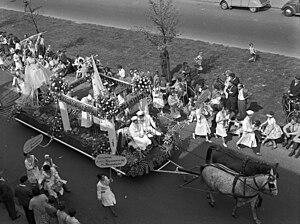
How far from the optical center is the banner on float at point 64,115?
14.9 m

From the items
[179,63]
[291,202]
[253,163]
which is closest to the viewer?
[253,163]

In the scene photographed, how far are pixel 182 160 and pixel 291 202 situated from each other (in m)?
3.54

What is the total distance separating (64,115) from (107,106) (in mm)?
2551

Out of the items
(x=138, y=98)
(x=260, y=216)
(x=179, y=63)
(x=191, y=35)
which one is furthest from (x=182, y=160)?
(x=191, y=35)

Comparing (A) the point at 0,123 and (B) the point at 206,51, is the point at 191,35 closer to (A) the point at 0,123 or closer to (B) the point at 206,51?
(B) the point at 206,51

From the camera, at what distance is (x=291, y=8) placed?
77.0 ft

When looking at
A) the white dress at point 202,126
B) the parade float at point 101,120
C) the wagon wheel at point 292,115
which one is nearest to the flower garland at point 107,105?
the parade float at point 101,120

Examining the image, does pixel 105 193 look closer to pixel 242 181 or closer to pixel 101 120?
pixel 101 120

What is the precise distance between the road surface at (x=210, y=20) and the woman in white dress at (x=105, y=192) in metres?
11.7

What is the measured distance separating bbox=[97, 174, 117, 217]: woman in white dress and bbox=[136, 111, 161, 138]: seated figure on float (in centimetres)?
238

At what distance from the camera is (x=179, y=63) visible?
66.9ft

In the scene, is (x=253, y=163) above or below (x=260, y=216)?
above

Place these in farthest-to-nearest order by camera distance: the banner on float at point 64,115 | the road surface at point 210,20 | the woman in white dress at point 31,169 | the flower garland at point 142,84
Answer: the road surface at point 210,20
the banner on float at point 64,115
the flower garland at point 142,84
the woman in white dress at point 31,169

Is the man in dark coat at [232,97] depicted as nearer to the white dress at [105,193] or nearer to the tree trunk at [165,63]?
the tree trunk at [165,63]
